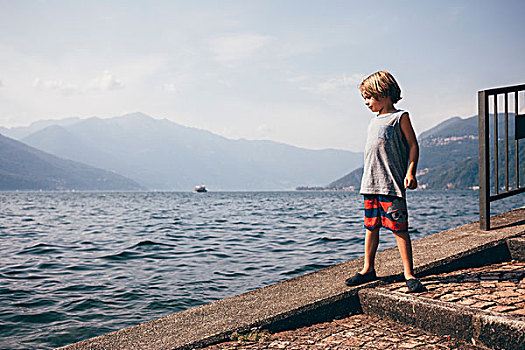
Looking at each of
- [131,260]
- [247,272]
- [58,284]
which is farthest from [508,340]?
[131,260]

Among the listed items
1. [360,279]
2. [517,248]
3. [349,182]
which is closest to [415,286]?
[360,279]

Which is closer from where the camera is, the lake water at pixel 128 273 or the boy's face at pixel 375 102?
→ the boy's face at pixel 375 102

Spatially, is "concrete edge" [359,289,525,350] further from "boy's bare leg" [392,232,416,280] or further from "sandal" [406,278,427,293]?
"boy's bare leg" [392,232,416,280]

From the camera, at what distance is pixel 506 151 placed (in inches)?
186

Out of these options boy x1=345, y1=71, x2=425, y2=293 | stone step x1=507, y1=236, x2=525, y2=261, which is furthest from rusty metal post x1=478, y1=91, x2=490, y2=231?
boy x1=345, y1=71, x2=425, y2=293

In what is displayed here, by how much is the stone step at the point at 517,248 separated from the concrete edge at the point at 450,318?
1.59 metres

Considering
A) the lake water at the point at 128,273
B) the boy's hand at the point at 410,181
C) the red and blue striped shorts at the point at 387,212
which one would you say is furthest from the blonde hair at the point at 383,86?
the lake water at the point at 128,273

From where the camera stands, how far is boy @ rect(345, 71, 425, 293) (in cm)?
331

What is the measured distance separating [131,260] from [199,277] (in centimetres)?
248

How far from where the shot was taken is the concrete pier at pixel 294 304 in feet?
9.56

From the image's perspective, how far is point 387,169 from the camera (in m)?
3.36

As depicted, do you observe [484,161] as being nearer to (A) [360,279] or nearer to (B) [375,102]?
(B) [375,102]

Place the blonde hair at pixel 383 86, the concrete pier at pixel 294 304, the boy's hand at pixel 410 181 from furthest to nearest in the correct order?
1. the blonde hair at pixel 383 86
2. the boy's hand at pixel 410 181
3. the concrete pier at pixel 294 304

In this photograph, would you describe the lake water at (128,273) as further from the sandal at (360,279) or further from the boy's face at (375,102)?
the boy's face at (375,102)
